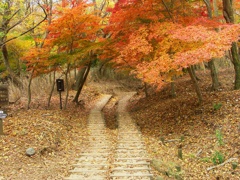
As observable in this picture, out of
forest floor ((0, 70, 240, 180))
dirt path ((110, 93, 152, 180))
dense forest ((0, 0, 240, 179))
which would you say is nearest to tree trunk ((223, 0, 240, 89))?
dense forest ((0, 0, 240, 179))

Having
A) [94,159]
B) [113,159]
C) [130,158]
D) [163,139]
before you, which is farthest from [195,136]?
[94,159]

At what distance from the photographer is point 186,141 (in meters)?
8.82

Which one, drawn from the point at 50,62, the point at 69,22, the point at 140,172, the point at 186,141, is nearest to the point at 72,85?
the point at 50,62

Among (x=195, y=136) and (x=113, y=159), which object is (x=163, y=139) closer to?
(x=195, y=136)

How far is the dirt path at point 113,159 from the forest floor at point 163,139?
0.32 meters

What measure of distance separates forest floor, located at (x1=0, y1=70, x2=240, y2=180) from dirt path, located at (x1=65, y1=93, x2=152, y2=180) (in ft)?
1.04

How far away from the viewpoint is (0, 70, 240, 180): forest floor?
660cm

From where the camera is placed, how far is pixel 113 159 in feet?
24.0

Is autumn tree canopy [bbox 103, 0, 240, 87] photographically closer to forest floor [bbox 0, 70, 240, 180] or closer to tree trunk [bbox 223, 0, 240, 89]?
tree trunk [bbox 223, 0, 240, 89]

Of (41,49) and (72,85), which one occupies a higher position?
(41,49)

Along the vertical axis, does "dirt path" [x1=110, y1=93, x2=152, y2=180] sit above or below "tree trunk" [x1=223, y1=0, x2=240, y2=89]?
below

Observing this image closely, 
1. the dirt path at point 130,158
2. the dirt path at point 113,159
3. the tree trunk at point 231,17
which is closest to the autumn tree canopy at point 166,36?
the tree trunk at point 231,17

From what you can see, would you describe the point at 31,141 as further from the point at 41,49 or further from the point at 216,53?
the point at 216,53

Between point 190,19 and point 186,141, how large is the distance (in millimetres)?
4714
